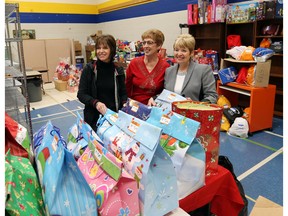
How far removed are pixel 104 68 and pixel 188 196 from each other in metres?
1.28

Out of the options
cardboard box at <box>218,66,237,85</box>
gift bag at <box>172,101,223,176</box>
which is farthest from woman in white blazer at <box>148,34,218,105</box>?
cardboard box at <box>218,66,237,85</box>

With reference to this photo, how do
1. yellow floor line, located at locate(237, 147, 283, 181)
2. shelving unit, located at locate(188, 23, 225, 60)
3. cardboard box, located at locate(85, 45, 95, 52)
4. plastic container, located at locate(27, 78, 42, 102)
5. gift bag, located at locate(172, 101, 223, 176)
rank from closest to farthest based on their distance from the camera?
1. gift bag, located at locate(172, 101, 223, 176)
2. yellow floor line, located at locate(237, 147, 283, 181)
3. shelving unit, located at locate(188, 23, 225, 60)
4. plastic container, located at locate(27, 78, 42, 102)
5. cardboard box, located at locate(85, 45, 95, 52)

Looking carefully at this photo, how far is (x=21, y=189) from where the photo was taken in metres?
0.74

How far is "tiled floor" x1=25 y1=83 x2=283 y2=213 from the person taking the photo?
249cm

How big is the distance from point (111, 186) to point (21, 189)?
10.7 inches

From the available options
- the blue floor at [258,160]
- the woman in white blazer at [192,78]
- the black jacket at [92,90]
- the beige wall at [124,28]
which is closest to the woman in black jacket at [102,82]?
the black jacket at [92,90]

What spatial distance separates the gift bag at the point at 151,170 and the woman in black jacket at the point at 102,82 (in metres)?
1.01

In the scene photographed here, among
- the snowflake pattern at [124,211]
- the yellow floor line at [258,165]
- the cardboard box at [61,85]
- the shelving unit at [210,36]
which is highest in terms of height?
the shelving unit at [210,36]

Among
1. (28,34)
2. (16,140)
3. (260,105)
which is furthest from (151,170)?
(28,34)

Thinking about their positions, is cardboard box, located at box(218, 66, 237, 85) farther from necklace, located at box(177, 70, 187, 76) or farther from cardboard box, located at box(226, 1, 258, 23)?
necklace, located at box(177, 70, 187, 76)

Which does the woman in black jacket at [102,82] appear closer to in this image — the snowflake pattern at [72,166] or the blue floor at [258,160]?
the snowflake pattern at [72,166]

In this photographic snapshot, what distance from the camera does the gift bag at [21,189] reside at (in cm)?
67

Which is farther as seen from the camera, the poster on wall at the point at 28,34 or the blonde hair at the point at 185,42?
the poster on wall at the point at 28,34

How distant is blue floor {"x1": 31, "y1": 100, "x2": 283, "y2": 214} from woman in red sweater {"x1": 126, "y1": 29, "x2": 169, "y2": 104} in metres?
1.35
